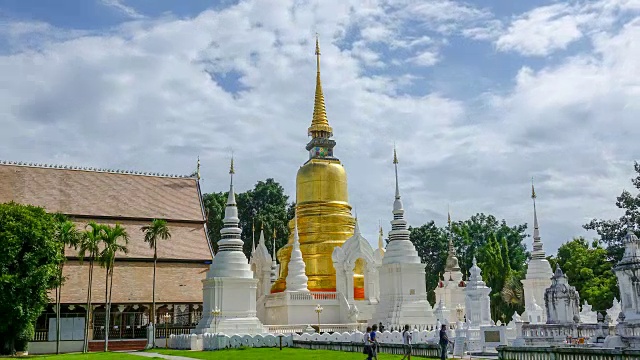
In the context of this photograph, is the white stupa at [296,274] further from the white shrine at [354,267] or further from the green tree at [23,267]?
the green tree at [23,267]

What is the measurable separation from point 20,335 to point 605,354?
78.0 feet

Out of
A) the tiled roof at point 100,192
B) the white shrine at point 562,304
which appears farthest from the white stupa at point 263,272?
the white shrine at point 562,304

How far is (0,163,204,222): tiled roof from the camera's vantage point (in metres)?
37.0

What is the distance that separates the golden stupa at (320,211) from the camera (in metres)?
35.5

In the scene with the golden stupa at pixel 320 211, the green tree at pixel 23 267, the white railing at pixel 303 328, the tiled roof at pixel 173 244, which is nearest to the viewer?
the green tree at pixel 23 267

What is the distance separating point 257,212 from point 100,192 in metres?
24.1

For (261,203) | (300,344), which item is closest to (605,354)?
(300,344)

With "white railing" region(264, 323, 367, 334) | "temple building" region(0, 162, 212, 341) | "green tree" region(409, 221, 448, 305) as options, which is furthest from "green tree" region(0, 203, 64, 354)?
"green tree" region(409, 221, 448, 305)

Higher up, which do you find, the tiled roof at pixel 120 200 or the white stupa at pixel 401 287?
the tiled roof at pixel 120 200

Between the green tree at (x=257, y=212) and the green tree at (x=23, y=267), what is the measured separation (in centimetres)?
2940

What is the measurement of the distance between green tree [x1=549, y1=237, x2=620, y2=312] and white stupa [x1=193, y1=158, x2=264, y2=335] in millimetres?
18959

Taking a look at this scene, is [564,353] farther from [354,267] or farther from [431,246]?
[431,246]

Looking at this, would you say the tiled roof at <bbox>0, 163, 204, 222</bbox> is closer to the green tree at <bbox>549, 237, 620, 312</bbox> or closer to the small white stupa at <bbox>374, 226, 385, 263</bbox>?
the small white stupa at <bbox>374, 226, 385, 263</bbox>

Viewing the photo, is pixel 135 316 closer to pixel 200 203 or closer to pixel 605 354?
pixel 200 203
